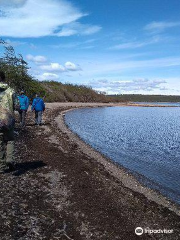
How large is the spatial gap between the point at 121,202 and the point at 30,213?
296cm

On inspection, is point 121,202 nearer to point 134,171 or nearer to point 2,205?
point 2,205

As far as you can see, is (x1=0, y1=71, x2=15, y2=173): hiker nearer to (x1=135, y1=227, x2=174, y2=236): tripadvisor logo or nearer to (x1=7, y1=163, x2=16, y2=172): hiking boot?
(x1=7, y1=163, x2=16, y2=172): hiking boot

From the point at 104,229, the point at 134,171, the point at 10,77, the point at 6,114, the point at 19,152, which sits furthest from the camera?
the point at 10,77

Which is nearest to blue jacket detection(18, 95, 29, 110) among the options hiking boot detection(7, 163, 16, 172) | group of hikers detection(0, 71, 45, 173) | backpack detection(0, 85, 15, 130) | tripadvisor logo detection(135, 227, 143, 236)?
hiking boot detection(7, 163, 16, 172)

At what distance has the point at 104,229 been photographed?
270 inches

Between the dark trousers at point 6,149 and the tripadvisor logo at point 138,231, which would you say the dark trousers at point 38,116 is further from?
the tripadvisor logo at point 138,231

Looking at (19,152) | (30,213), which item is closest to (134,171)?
(19,152)

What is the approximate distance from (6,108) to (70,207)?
11.2 feet

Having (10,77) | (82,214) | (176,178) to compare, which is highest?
(10,77)

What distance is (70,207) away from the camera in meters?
7.83

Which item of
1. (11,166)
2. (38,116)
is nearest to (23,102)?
(38,116)

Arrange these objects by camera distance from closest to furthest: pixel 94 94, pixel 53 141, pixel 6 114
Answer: pixel 6 114, pixel 53 141, pixel 94 94

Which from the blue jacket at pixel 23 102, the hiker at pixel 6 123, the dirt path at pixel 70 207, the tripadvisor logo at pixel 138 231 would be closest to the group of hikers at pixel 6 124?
the hiker at pixel 6 123

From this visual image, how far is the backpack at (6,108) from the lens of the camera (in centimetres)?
885
